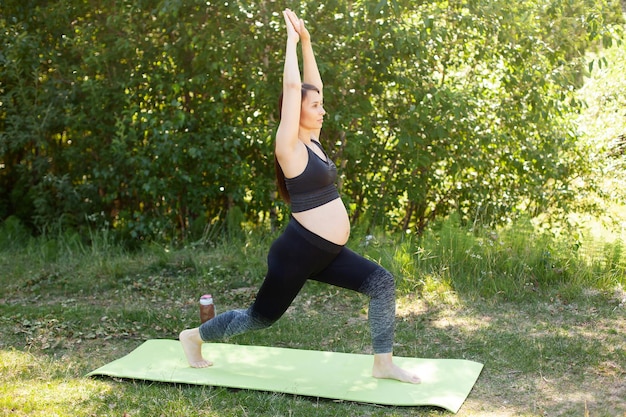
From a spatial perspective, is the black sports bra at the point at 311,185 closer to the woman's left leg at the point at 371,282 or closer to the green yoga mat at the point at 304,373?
the woman's left leg at the point at 371,282

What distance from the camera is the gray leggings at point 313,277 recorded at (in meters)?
4.29

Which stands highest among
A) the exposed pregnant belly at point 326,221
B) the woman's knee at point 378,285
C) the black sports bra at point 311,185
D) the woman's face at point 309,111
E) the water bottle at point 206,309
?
the woman's face at point 309,111

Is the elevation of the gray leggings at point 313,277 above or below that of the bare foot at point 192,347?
above

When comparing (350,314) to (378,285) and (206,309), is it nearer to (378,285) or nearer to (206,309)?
(206,309)

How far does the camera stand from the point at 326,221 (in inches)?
169

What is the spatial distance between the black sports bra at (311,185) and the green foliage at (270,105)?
3.13 meters

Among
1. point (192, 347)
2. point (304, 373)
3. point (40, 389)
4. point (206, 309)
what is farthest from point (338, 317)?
point (40, 389)

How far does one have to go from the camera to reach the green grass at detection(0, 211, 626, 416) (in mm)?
4352

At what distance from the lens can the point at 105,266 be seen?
7.31 meters

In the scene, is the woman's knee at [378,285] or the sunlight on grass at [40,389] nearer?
the sunlight on grass at [40,389]

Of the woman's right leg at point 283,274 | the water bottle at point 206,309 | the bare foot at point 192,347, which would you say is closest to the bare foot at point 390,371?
the woman's right leg at point 283,274

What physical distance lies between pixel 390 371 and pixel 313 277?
A: 0.71 meters

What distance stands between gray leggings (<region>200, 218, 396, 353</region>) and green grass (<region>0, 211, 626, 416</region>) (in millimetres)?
450

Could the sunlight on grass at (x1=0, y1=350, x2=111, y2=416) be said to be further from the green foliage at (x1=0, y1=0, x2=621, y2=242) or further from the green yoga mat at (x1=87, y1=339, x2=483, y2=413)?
the green foliage at (x1=0, y1=0, x2=621, y2=242)
